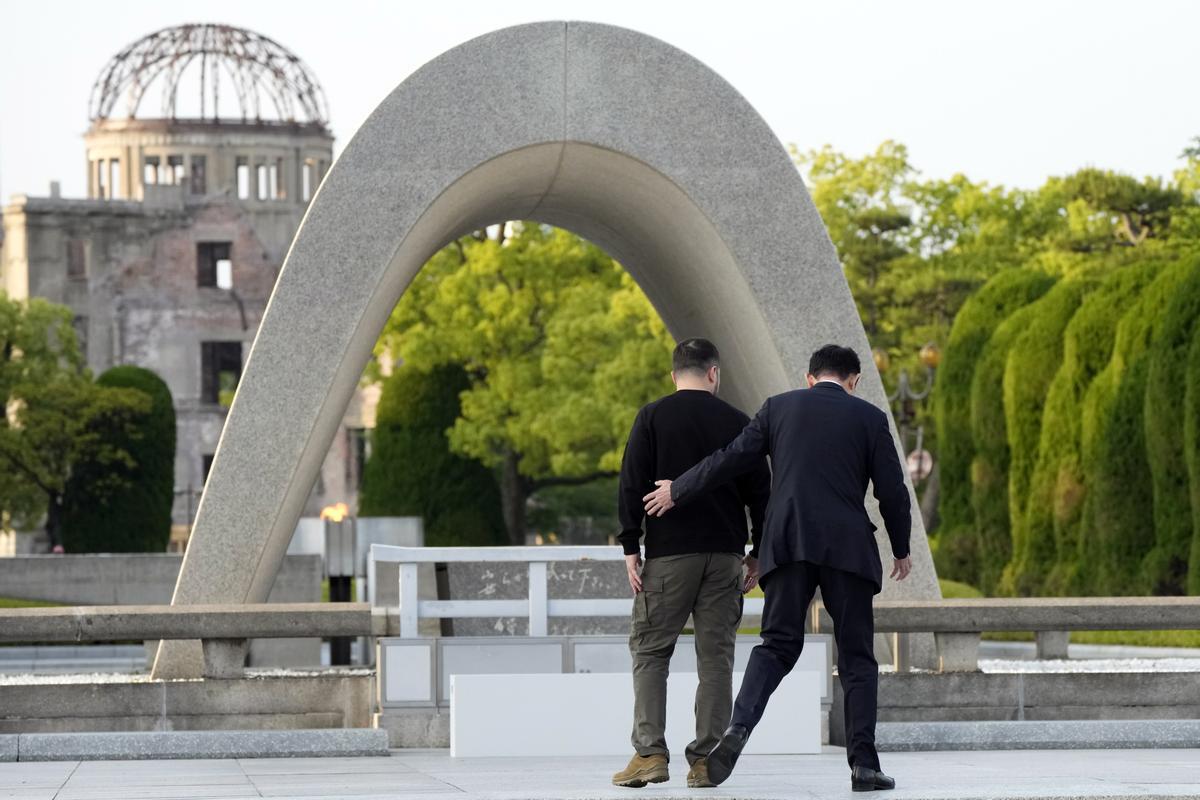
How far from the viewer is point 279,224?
6356cm

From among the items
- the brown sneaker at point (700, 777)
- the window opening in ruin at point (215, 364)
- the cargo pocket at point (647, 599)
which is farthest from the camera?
the window opening in ruin at point (215, 364)

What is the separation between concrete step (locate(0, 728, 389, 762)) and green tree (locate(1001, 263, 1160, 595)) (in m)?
16.8

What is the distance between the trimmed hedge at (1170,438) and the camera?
22.0 meters

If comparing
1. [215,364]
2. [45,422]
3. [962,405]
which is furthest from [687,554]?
[215,364]

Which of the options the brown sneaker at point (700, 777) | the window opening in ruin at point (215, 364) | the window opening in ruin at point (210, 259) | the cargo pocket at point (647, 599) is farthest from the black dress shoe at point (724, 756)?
the window opening in ruin at point (210, 259)

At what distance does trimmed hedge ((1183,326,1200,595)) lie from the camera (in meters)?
21.2

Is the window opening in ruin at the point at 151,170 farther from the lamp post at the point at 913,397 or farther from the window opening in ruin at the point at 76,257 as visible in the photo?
the lamp post at the point at 913,397

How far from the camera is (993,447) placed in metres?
28.7

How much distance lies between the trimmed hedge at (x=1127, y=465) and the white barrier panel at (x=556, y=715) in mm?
15053

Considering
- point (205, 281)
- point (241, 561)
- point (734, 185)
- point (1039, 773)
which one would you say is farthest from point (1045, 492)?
point (205, 281)

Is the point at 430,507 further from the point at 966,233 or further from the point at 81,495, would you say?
the point at 966,233

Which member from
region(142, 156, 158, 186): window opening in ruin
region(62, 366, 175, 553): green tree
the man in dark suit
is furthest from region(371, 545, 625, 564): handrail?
region(142, 156, 158, 186): window opening in ruin

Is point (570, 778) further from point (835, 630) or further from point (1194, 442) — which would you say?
point (1194, 442)

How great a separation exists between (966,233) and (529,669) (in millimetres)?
36982
